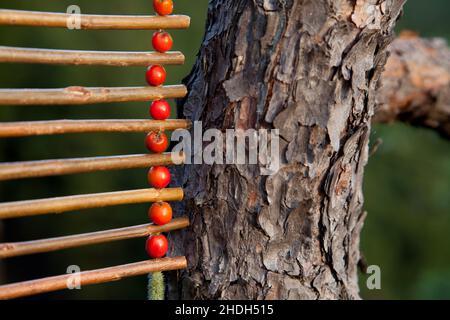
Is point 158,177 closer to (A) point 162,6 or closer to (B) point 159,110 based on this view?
(B) point 159,110

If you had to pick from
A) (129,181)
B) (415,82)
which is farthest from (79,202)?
(129,181)

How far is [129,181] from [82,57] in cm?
191

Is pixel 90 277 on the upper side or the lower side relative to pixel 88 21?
lower

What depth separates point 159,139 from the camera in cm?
134

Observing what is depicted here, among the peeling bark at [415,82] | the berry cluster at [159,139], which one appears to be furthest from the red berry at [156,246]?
the peeling bark at [415,82]

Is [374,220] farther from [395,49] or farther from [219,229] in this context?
[219,229]

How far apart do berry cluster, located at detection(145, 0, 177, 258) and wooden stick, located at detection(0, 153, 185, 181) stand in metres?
0.02

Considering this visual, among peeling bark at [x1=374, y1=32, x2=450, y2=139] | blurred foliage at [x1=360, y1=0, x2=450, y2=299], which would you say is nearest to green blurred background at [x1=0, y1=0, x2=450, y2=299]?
blurred foliage at [x1=360, y1=0, x2=450, y2=299]

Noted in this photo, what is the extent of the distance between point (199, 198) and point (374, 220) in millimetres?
2128

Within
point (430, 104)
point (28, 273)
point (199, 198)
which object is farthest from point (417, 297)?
point (199, 198)
